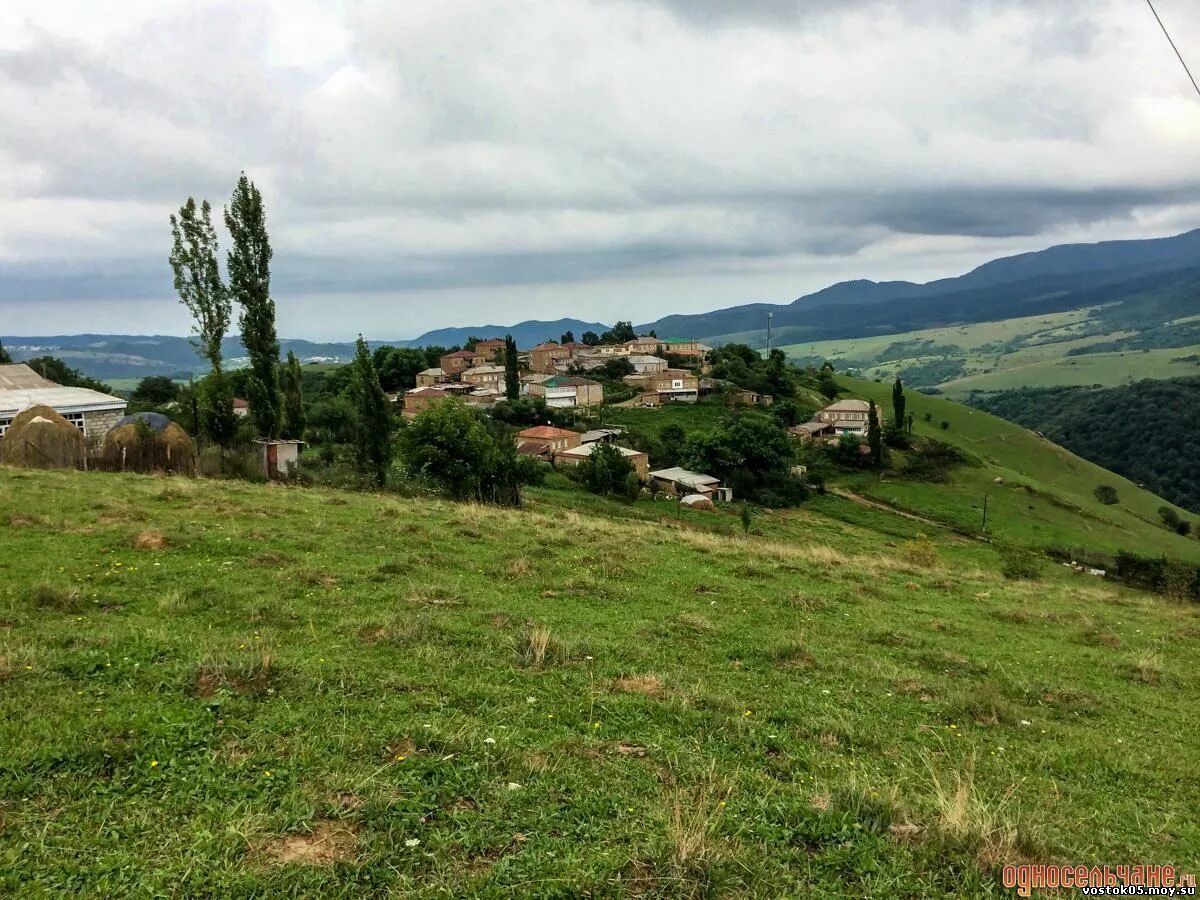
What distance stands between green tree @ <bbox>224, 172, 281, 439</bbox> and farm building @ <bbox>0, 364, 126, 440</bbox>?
9022 millimetres

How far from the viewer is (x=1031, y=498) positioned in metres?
82.9

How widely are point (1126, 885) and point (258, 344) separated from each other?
114 ft

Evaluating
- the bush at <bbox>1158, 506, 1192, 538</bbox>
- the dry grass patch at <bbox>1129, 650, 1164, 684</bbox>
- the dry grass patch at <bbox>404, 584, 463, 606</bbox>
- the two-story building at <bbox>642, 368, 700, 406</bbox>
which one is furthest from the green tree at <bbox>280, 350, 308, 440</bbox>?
the bush at <bbox>1158, 506, 1192, 538</bbox>

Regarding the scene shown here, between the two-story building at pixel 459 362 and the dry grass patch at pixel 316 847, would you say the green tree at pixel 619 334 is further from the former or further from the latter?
the dry grass patch at pixel 316 847

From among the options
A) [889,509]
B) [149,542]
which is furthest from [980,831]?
[889,509]

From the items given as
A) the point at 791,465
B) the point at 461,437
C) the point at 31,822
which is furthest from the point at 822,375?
the point at 31,822

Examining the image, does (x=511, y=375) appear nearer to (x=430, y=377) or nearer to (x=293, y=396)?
(x=430, y=377)

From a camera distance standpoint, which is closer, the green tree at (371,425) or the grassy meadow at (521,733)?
the grassy meadow at (521,733)

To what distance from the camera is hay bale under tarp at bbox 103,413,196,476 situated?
26219 millimetres

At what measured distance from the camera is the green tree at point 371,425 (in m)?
32.7

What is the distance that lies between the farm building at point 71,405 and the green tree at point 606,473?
1305 inches

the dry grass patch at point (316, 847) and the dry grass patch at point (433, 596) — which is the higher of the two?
the dry grass patch at point (316, 847)

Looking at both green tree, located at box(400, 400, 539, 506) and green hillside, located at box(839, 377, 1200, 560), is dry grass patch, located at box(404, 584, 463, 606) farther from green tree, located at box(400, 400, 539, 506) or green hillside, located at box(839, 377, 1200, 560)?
green hillside, located at box(839, 377, 1200, 560)

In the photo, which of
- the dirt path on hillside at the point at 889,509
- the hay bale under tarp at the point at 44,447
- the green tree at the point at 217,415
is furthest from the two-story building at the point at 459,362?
the hay bale under tarp at the point at 44,447
